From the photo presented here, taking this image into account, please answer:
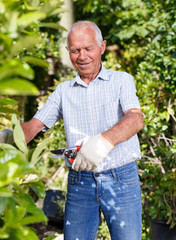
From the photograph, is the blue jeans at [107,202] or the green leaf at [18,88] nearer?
the green leaf at [18,88]

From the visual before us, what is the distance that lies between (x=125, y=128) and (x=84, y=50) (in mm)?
583

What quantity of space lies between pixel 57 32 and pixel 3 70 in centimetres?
522

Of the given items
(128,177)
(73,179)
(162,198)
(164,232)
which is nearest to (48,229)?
(164,232)

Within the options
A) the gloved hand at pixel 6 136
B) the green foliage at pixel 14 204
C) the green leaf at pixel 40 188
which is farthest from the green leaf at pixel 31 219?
the gloved hand at pixel 6 136

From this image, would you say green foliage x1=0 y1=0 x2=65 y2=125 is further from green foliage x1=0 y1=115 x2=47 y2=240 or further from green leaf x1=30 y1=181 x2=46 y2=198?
green leaf x1=30 y1=181 x2=46 y2=198

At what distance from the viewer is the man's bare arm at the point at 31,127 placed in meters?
1.63

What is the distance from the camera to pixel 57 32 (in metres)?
5.51

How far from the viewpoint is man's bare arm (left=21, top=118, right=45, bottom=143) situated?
5.33ft

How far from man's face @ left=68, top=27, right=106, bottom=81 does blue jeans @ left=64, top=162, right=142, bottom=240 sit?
640 mm

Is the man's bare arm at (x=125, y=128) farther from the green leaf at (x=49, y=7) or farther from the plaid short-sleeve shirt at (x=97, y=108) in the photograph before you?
the green leaf at (x=49, y=7)

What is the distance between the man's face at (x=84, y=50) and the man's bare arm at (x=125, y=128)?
43 cm

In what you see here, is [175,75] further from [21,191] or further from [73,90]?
[21,191]

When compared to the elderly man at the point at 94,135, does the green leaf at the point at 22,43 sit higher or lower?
higher

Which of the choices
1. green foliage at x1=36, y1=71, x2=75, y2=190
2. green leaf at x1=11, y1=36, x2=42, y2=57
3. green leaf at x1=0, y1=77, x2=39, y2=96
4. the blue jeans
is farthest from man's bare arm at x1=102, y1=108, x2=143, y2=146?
green foliage at x1=36, y1=71, x2=75, y2=190
